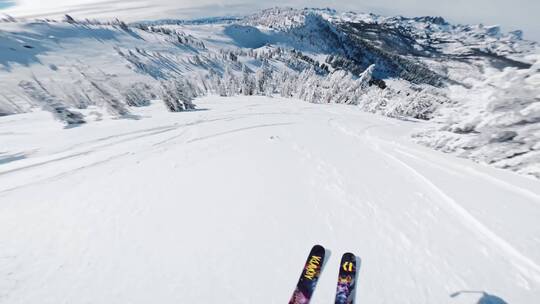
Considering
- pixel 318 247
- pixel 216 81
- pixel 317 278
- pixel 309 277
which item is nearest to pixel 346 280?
pixel 317 278

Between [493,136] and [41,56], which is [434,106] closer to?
[493,136]

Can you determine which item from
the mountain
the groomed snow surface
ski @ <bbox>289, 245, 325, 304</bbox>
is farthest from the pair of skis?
the mountain

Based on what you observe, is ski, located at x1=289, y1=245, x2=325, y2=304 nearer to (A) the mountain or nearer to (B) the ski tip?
(B) the ski tip

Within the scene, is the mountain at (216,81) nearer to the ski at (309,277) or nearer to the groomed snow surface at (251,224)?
the groomed snow surface at (251,224)

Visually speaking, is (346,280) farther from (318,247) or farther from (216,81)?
(216,81)

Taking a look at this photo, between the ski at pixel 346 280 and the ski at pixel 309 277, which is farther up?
the ski at pixel 346 280

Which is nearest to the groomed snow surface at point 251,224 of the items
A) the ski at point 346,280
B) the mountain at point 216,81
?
the ski at point 346,280
